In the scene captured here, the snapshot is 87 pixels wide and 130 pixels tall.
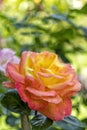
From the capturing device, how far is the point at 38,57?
2.60ft

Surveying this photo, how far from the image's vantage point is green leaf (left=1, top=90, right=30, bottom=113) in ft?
2.57

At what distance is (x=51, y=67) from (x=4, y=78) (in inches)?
4.0

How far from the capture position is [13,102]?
786 mm

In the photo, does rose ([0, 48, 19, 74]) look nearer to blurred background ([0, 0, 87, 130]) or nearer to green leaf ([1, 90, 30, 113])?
green leaf ([1, 90, 30, 113])

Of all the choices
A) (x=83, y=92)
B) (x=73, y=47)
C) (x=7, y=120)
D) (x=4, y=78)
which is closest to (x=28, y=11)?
(x=73, y=47)

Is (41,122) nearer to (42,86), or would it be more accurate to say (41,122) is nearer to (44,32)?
(42,86)

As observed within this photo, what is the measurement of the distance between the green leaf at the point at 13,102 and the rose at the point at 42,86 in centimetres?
2

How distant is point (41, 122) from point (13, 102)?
0.19 ft

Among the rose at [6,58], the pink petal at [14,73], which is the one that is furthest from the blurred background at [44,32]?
the pink petal at [14,73]

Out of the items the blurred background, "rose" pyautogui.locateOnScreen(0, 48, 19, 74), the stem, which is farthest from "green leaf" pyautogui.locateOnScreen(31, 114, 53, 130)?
the blurred background

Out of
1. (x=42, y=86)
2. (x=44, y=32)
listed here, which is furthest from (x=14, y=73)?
(x=44, y=32)

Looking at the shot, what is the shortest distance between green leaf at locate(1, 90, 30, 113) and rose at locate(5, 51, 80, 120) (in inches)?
0.9

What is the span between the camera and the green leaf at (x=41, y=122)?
780mm

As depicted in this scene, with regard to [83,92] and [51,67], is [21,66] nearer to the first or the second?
[51,67]
